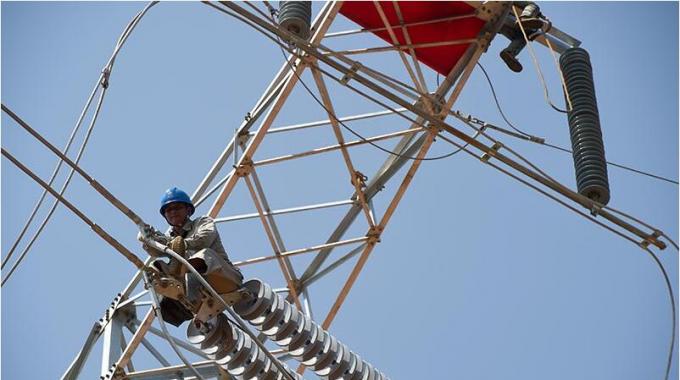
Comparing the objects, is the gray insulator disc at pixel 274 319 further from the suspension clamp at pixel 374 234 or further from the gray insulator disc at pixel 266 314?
the suspension clamp at pixel 374 234

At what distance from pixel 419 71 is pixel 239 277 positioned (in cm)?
397

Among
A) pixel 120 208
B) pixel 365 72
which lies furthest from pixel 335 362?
pixel 120 208

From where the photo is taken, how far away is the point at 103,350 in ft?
58.3

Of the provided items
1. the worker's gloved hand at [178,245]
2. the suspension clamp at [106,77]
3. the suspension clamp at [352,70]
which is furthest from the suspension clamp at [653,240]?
the suspension clamp at [106,77]

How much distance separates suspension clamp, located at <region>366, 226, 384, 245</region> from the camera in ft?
61.9

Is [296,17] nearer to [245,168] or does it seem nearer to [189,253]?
[245,168]

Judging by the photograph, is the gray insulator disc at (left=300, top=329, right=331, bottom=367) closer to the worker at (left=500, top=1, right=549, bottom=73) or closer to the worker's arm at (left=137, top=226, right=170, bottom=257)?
the worker's arm at (left=137, top=226, right=170, bottom=257)

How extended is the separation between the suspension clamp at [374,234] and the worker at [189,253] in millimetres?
3177

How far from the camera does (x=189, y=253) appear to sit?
15328mm

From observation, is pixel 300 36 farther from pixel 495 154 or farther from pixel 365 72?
pixel 495 154

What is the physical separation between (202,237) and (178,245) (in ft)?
1.20

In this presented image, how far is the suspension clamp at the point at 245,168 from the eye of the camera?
18.3 m

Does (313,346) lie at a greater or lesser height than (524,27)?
lesser

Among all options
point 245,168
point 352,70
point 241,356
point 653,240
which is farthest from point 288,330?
point 653,240
